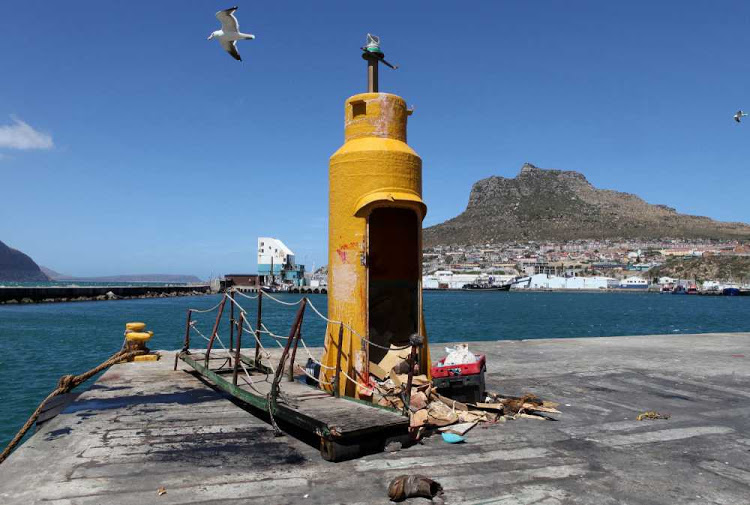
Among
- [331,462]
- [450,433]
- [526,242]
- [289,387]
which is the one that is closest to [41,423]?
[289,387]

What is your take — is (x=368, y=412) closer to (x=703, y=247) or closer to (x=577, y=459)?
(x=577, y=459)

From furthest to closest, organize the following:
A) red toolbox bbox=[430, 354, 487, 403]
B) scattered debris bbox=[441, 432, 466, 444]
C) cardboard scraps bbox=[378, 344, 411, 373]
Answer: cardboard scraps bbox=[378, 344, 411, 373] < red toolbox bbox=[430, 354, 487, 403] < scattered debris bbox=[441, 432, 466, 444]

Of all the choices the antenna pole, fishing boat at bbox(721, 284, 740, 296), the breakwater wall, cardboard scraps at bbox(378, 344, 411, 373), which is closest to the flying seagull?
the antenna pole

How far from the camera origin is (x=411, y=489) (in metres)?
4.47

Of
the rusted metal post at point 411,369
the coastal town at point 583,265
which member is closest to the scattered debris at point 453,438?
the rusted metal post at point 411,369

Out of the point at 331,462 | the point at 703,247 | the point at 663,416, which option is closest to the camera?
the point at 331,462

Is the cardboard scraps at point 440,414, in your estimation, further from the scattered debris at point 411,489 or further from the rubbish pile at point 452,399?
the scattered debris at point 411,489

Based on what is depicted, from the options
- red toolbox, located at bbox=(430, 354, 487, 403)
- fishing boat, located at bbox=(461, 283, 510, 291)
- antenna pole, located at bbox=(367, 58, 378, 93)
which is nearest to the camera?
red toolbox, located at bbox=(430, 354, 487, 403)

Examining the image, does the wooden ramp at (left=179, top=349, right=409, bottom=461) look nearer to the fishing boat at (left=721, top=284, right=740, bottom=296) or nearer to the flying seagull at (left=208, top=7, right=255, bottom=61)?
the flying seagull at (left=208, top=7, right=255, bottom=61)

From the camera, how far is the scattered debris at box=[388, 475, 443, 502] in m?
4.45

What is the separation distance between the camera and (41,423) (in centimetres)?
762

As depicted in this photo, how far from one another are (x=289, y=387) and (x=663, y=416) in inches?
209

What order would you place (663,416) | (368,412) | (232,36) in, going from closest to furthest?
(368,412) → (663,416) → (232,36)

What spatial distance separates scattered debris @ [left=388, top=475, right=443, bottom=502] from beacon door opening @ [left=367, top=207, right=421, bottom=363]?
4.43m
